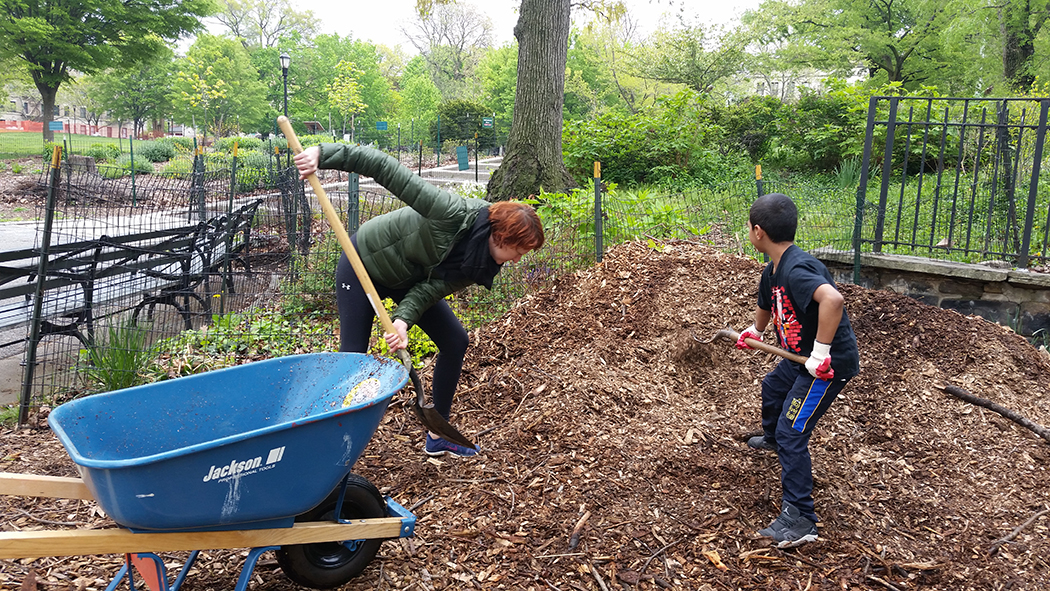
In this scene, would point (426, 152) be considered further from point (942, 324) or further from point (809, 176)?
point (942, 324)

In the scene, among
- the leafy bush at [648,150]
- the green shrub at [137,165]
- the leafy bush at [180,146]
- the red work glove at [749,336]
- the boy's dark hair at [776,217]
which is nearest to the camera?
the boy's dark hair at [776,217]

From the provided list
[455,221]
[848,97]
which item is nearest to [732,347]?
[455,221]

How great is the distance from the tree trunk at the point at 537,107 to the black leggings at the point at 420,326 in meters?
5.56

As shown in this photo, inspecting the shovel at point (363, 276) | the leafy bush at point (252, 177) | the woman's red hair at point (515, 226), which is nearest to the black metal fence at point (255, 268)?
the leafy bush at point (252, 177)

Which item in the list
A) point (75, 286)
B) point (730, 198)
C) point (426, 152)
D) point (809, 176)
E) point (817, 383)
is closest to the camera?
point (817, 383)

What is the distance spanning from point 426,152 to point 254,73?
19164 mm

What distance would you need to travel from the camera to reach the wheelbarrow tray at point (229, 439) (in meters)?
1.91

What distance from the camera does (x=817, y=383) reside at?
2.72 meters

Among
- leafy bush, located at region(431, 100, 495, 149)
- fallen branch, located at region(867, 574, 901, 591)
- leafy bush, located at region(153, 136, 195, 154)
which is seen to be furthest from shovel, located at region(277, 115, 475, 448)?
leafy bush, located at region(431, 100, 495, 149)

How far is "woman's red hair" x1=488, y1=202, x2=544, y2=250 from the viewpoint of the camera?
110 inches

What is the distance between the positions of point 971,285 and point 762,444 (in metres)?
3.29

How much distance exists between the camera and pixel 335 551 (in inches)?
99.6

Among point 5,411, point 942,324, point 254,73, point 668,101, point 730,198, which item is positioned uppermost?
point 254,73

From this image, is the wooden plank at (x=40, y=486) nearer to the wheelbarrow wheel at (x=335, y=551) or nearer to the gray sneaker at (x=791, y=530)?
the wheelbarrow wheel at (x=335, y=551)
